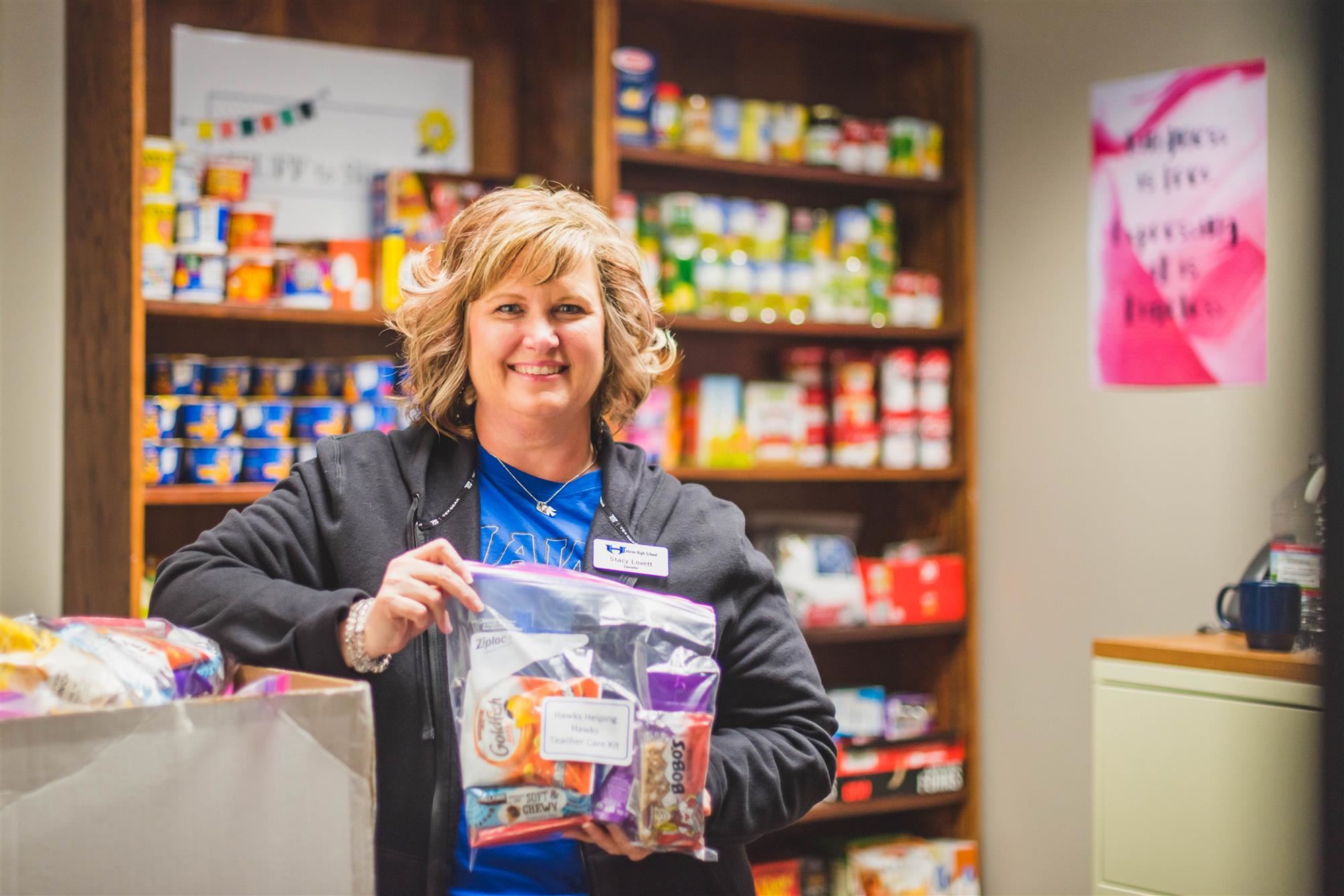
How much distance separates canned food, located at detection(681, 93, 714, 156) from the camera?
10.6 feet

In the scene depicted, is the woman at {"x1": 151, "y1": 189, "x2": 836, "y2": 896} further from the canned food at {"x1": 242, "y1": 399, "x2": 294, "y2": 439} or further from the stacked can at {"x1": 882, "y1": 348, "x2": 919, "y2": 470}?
the stacked can at {"x1": 882, "y1": 348, "x2": 919, "y2": 470}

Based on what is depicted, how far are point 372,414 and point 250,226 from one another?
0.48m

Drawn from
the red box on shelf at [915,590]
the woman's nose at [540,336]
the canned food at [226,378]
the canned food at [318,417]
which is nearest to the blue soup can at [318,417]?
the canned food at [318,417]

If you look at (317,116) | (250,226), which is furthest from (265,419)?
(317,116)

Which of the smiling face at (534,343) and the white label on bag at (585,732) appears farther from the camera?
the smiling face at (534,343)

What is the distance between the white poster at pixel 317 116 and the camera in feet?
9.76

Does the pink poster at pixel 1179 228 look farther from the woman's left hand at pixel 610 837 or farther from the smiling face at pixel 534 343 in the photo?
the woman's left hand at pixel 610 837

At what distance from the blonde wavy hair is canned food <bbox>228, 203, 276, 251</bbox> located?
1.14 meters

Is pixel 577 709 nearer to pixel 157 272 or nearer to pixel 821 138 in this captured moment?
pixel 157 272

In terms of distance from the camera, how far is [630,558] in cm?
149

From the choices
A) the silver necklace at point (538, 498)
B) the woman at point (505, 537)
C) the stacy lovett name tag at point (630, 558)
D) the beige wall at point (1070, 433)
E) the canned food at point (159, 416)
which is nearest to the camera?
the woman at point (505, 537)

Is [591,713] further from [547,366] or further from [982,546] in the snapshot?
[982,546]

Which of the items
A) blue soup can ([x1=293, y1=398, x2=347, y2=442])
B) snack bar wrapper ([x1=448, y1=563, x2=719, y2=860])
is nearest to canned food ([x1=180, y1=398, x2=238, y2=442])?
blue soup can ([x1=293, y1=398, x2=347, y2=442])

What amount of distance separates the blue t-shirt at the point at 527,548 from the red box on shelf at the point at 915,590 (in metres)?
1.92
